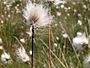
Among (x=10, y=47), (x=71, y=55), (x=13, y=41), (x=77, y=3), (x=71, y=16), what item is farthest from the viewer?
(x=77, y=3)

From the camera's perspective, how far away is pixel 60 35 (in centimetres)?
381

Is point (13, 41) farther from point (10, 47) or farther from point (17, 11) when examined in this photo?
point (17, 11)

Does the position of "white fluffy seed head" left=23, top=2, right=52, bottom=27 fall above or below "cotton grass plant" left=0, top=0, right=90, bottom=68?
below

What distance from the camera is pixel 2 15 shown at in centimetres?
503

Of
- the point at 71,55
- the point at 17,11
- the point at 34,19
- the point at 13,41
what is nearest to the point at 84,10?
the point at 17,11

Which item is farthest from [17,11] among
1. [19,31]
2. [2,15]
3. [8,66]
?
[8,66]

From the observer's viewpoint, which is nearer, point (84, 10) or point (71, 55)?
point (71, 55)

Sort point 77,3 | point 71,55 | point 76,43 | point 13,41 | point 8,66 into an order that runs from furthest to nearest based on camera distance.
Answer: point 77,3 < point 13,41 < point 71,55 < point 8,66 < point 76,43

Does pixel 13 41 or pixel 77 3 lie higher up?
pixel 77 3

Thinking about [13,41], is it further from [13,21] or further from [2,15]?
[2,15]

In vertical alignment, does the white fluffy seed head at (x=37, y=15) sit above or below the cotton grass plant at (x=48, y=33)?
below

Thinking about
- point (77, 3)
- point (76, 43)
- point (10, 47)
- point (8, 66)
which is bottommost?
point (76, 43)

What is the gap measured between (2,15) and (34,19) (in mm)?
3880

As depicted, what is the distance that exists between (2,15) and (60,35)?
56.0 inches
